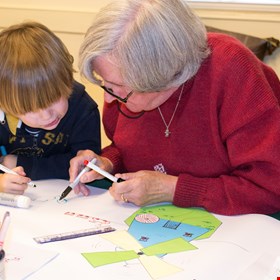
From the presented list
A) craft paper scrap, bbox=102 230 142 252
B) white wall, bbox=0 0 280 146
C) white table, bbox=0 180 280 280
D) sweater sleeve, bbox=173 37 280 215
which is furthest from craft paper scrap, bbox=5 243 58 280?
white wall, bbox=0 0 280 146

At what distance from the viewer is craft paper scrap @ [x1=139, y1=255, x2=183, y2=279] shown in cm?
87

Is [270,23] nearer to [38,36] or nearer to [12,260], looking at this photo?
[38,36]

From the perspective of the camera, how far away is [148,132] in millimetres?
1318

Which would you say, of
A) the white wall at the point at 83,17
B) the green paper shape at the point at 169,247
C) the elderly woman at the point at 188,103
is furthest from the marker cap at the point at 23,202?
the white wall at the point at 83,17

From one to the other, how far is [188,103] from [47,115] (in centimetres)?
39

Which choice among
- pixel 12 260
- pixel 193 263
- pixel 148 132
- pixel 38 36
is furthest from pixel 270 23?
pixel 12 260

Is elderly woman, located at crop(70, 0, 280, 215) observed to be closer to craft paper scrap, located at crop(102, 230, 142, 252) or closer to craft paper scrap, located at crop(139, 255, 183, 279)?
craft paper scrap, located at crop(102, 230, 142, 252)

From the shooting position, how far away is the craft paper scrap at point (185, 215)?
3.52ft

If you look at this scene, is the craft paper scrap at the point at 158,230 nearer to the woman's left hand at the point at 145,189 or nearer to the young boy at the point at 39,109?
the woman's left hand at the point at 145,189

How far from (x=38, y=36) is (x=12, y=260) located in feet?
2.03

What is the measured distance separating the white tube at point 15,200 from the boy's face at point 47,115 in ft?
0.71

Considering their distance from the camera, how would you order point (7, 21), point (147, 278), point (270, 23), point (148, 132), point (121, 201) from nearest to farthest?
point (147, 278), point (121, 201), point (148, 132), point (270, 23), point (7, 21)

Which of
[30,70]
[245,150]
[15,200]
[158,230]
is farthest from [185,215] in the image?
[30,70]

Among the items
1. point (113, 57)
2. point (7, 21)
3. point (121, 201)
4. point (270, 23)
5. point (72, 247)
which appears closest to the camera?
point (72, 247)
